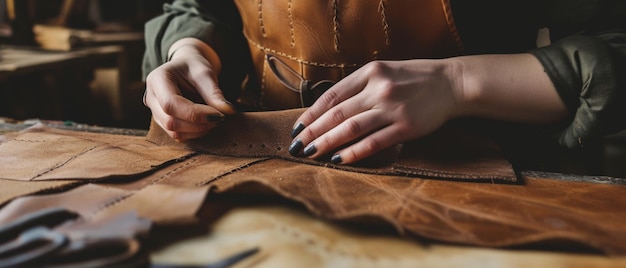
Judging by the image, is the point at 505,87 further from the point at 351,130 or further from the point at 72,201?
the point at 72,201

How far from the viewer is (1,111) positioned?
2.69 metres

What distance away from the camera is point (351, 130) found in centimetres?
86

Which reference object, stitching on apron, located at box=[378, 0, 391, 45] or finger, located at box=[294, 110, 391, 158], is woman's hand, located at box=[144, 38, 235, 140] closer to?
finger, located at box=[294, 110, 391, 158]

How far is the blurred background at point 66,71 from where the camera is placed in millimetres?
2602

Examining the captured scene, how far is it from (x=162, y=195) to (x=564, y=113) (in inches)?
27.3

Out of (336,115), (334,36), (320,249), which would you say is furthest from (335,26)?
(320,249)

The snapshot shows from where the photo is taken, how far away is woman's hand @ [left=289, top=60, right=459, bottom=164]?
2.81 feet

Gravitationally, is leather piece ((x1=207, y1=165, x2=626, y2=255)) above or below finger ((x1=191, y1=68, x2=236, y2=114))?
below

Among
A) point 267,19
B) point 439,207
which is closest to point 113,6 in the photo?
point 267,19

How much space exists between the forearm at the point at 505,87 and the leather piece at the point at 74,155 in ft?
1.71

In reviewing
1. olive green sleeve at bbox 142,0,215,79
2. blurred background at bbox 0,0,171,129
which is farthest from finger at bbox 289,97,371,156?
blurred background at bbox 0,0,171,129

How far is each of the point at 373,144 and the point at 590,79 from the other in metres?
0.37

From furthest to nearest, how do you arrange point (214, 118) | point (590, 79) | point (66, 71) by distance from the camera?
point (66, 71) → point (214, 118) → point (590, 79)

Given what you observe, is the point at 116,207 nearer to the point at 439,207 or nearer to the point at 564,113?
the point at 439,207
